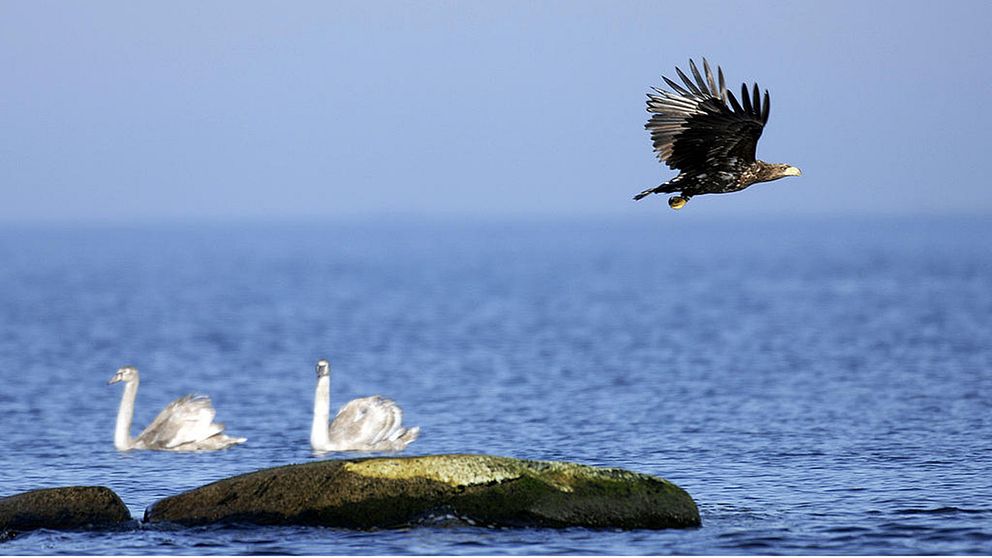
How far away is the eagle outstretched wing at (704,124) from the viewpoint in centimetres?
1538

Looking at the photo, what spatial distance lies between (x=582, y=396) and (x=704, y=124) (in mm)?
11573

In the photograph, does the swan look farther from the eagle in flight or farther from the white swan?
the eagle in flight

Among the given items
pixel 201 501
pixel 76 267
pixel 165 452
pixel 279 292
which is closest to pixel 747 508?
pixel 201 501

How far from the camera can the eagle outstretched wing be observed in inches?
605

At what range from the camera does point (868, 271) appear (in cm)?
8188

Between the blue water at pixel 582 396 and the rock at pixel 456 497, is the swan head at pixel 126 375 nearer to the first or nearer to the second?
the blue water at pixel 582 396

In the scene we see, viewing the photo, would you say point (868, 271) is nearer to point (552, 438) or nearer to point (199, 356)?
point (199, 356)

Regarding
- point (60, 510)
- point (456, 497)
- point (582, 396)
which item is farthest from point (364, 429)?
point (456, 497)

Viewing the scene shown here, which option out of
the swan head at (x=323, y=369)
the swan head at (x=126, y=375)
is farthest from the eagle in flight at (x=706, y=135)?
→ the swan head at (x=126, y=375)

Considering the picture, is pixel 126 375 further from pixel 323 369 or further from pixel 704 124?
pixel 704 124

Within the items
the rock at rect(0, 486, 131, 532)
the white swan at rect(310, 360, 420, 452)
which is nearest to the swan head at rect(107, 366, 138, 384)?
the white swan at rect(310, 360, 420, 452)

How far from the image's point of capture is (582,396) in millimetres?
26703

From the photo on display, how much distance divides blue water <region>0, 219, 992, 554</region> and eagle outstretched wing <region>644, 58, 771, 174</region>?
3464 millimetres

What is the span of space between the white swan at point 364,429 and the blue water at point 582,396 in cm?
35
